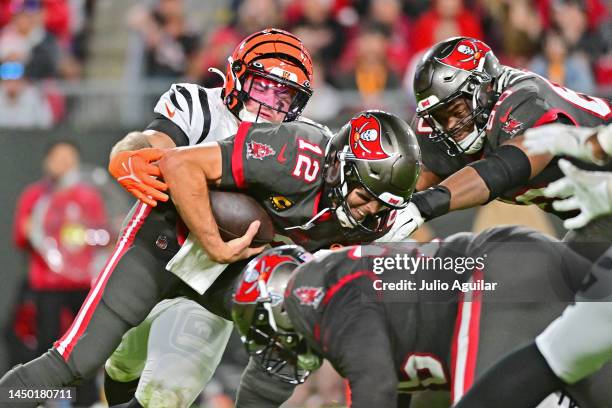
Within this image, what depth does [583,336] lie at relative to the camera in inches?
118

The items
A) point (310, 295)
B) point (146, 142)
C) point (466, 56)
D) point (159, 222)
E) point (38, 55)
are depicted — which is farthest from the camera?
point (38, 55)

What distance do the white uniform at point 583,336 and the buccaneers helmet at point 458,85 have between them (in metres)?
1.45

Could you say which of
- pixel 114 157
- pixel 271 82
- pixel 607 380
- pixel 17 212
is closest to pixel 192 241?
pixel 114 157

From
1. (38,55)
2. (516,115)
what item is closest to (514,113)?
(516,115)

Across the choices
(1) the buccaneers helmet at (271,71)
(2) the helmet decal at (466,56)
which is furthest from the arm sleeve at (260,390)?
(2) the helmet decal at (466,56)

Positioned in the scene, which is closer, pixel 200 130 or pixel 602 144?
pixel 602 144

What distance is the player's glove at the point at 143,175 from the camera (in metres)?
3.97

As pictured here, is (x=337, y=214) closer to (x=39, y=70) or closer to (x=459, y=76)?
(x=459, y=76)

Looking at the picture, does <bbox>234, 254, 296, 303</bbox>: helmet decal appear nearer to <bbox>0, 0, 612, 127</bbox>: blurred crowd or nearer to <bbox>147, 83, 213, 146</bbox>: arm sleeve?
<bbox>147, 83, 213, 146</bbox>: arm sleeve

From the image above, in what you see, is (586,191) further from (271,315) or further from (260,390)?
(260,390)

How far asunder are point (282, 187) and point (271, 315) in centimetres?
66

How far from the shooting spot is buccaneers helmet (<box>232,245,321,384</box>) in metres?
3.29

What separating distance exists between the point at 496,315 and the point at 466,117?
55.9 inches

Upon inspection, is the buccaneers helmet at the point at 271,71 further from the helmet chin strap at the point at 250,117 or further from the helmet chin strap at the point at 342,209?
the helmet chin strap at the point at 342,209
